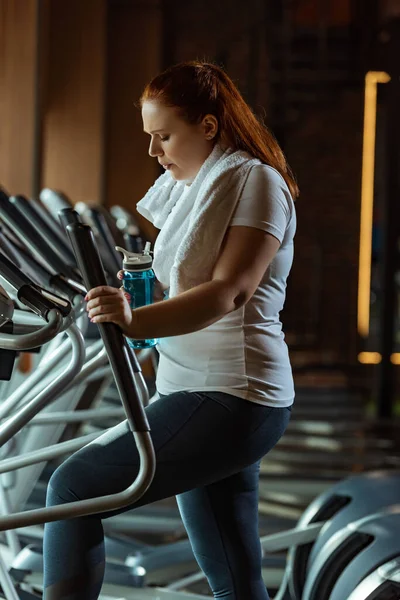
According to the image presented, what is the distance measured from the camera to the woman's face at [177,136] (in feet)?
4.44

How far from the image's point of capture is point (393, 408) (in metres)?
6.05

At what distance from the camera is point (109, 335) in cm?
118

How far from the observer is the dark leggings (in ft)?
4.09

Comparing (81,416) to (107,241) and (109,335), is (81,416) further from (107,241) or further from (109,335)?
(109,335)

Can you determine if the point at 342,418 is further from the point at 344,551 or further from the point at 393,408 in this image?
the point at 344,551

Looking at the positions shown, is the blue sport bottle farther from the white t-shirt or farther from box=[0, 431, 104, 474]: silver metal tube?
box=[0, 431, 104, 474]: silver metal tube

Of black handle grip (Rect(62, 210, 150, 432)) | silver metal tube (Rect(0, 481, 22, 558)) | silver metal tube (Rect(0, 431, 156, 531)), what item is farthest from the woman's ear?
silver metal tube (Rect(0, 481, 22, 558))

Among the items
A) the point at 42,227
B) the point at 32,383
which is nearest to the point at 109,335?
the point at 32,383

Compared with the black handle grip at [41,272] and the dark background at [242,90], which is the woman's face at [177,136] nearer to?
the black handle grip at [41,272]

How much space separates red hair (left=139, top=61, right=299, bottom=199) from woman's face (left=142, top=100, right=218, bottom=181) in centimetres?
1

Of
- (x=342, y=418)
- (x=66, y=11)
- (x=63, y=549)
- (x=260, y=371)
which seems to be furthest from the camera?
(x=66, y=11)

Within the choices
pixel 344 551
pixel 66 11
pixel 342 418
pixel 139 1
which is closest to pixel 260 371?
pixel 344 551

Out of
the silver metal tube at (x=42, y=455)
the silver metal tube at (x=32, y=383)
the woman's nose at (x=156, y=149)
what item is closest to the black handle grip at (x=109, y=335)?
the woman's nose at (x=156, y=149)

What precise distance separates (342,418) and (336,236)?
338cm
